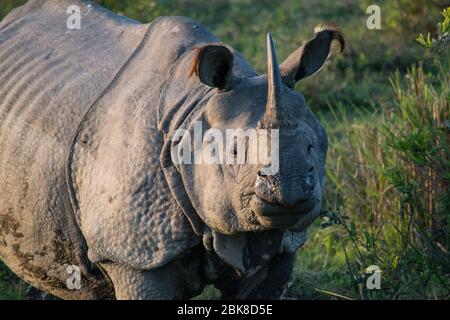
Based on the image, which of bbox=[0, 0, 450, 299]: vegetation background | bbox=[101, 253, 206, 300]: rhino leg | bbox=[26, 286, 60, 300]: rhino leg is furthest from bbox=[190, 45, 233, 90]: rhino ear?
bbox=[26, 286, 60, 300]: rhino leg

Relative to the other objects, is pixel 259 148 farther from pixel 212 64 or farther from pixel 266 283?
pixel 266 283

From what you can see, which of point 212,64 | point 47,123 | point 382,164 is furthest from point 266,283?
point 382,164

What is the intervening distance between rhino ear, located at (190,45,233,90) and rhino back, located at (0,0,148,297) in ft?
2.47

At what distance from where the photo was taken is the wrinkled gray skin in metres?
4.48

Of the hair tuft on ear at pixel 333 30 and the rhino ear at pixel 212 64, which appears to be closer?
the rhino ear at pixel 212 64

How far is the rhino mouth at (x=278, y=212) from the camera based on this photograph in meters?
4.26

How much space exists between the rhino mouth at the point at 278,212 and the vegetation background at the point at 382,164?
1.04m

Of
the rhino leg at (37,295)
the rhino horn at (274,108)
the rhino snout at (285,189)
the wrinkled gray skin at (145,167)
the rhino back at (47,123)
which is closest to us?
the rhino snout at (285,189)

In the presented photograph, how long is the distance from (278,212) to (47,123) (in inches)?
58.4

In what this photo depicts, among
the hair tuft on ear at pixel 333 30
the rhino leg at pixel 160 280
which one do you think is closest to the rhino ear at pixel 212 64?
the hair tuft on ear at pixel 333 30

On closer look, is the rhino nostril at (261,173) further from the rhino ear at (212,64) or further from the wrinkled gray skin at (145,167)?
the rhino ear at (212,64)

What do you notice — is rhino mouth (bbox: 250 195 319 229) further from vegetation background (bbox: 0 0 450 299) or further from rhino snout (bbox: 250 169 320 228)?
vegetation background (bbox: 0 0 450 299)

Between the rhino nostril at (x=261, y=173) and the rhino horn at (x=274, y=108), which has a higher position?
the rhino horn at (x=274, y=108)
